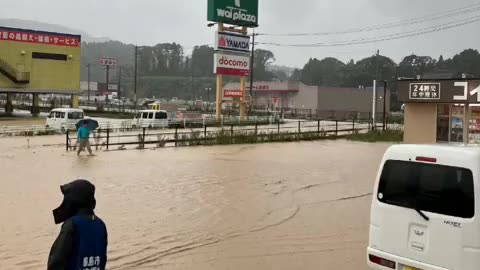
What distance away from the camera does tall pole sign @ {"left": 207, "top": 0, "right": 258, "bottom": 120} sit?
4322 cm

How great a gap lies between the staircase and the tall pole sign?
60.4 feet

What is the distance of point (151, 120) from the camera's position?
3625cm

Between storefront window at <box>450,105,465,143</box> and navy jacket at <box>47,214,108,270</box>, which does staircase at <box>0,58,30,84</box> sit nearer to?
storefront window at <box>450,105,465,143</box>

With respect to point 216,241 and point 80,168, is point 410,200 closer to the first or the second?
point 216,241

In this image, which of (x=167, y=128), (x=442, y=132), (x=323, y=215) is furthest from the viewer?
(x=167, y=128)

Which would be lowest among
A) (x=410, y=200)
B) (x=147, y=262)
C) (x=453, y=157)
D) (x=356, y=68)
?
(x=147, y=262)

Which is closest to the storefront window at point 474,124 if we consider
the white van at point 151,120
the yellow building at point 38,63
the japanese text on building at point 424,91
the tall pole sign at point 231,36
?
the japanese text on building at point 424,91

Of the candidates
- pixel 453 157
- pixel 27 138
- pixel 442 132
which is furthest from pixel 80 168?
pixel 442 132

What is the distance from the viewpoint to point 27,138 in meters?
27.5

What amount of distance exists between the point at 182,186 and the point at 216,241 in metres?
5.68

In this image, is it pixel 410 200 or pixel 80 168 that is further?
pixel 80 168

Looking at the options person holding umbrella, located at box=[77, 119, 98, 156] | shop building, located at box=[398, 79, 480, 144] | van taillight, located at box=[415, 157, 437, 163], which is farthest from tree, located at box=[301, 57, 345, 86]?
van taillight, located at box=[415, 157, 437, 163]

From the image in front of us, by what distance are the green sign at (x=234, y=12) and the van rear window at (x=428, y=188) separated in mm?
38661

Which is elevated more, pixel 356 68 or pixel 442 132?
pixel 356 68
